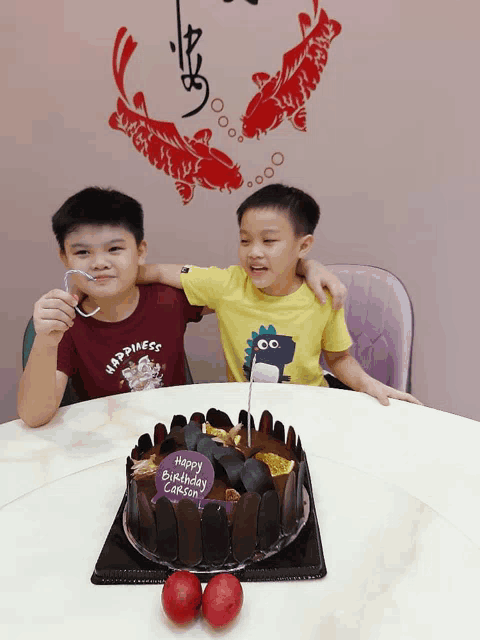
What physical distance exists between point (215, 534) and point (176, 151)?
1442 mm

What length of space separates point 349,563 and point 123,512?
346 mm

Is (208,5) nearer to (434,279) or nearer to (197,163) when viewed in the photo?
(197,163)

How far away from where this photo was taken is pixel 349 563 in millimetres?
706

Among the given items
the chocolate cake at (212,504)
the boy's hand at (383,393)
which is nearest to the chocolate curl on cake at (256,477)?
the chocolate cake at (212,504)

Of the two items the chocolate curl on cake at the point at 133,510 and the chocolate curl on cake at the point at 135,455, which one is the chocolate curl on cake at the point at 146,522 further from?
the chocolate curl on cake at the point at 135,455

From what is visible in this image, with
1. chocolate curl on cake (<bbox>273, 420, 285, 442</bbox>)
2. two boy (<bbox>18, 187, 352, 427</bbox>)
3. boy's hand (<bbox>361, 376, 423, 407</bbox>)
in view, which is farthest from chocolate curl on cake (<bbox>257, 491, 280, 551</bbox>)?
two boy (<bbox>18, 187, 352, 427</bbox>)

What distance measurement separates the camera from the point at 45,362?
1.16 meters

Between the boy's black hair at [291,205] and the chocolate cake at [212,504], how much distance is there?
0.82 metres

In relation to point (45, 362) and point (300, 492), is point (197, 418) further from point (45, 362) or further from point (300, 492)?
point (45, 362)

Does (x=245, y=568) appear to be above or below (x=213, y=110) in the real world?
below

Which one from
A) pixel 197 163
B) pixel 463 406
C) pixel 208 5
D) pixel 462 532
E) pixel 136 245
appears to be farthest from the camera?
pixel 463 406

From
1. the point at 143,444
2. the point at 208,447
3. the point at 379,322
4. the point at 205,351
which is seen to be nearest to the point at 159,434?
the point at 143,444

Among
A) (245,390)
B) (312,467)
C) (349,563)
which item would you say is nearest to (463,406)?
(245,390)

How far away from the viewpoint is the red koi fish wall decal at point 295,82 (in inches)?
68.4
